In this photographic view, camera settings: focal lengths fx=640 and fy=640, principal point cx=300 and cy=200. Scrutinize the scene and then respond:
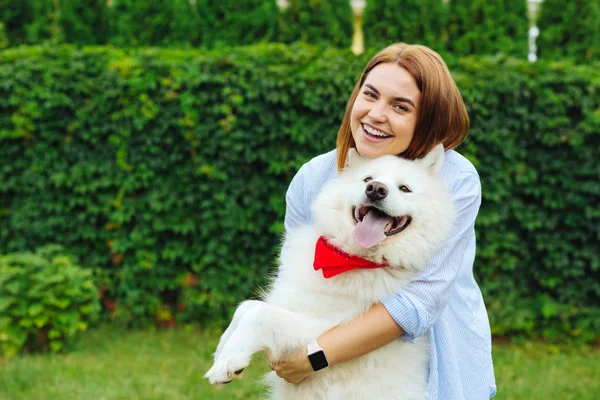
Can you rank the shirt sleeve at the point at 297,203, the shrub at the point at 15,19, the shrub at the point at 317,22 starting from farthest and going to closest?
1. the shrub at the point at 15,19
2. the shrub at the point at 317,22
3. the shirt sleeve at the point at 297,203

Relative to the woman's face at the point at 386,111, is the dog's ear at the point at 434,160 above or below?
below

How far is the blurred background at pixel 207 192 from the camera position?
18.7 ft

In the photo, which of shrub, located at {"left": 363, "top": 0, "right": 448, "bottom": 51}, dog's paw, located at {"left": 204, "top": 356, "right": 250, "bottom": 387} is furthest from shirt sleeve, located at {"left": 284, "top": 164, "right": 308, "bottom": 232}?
shrub, located at {"left": 363, "top": 0, "right": 448, "bottom": 51}

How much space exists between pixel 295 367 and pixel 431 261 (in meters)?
0.67

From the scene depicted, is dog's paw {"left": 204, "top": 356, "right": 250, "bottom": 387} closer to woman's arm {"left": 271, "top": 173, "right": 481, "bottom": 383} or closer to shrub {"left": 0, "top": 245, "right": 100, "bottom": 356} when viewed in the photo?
woman's arm {"left": 271, "top": 173, "right": 481, "bottom": 383}

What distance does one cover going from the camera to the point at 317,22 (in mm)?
7387

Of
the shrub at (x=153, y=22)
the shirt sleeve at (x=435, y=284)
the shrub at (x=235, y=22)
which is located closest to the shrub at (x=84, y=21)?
the shrub at (x=153, y=22)

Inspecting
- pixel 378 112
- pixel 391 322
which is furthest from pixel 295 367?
pixel 378 112

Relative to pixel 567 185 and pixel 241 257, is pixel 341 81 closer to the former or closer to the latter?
pixel 241 257

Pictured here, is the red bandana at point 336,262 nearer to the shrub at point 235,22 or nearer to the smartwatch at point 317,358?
the smartwatch at point 317,358

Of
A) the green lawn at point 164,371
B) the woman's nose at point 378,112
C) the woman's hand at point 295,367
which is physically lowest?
the green lawn at point 164,371

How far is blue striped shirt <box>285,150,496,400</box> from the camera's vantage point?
8.00 ft

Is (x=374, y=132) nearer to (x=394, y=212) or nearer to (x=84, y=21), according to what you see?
(x=394, y=212)

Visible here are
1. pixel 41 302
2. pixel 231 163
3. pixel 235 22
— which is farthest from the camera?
pixel 235 22
